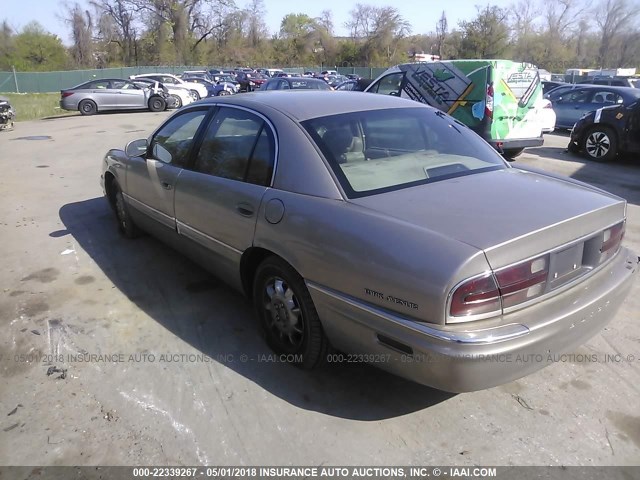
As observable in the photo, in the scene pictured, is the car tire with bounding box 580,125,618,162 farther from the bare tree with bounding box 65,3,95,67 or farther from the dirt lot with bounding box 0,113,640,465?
the bare tree with bounding box 65,3,95,67

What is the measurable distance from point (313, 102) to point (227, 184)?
811 millimetres

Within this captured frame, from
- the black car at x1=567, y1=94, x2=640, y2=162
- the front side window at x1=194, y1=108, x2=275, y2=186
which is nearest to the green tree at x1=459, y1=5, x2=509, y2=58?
the black car at x1=567, y1=94, x2=640, y2=162

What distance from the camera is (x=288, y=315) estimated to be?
3.13 meters

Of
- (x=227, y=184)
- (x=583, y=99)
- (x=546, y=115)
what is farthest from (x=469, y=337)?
(x=583, y=99)

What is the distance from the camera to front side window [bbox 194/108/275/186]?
3.30 m

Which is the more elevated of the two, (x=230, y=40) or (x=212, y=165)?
(x=230, y=40)

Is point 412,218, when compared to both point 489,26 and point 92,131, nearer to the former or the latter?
point 92,131

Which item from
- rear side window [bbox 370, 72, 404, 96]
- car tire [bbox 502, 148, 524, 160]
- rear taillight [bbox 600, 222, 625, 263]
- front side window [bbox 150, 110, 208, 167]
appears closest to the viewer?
rear taillight [bbox 600, 222, 625, 263]

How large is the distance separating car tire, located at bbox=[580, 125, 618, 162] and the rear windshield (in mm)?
7787

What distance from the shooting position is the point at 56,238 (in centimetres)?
575

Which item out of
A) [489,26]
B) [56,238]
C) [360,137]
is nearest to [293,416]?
[360,137]

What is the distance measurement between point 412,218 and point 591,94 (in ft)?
46.8

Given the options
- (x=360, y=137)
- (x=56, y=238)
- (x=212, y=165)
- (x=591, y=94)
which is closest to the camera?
(x=360, y=137)

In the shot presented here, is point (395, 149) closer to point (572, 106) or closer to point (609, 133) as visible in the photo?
point (609, 133)
